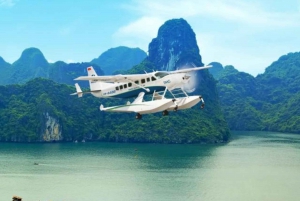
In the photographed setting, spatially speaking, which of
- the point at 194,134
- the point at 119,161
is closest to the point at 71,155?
the point at 119,161

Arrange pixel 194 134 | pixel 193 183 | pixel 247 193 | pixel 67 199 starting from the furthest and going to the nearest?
pixel 194 134
pixel 193 183
pixel 247 193
pixel 67 199

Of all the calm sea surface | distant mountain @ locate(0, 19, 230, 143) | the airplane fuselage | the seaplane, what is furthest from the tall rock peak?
the airplane fuselage

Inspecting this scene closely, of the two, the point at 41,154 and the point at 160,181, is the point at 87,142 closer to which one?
the point at 41,154

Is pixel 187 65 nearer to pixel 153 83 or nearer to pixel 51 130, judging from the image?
pixel 51 130

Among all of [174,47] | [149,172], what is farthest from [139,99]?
[174,47]

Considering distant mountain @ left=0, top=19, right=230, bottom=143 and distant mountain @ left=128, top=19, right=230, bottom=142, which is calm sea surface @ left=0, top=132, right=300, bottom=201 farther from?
distant mountain @ left=128, top=19, right=230, bottom=142

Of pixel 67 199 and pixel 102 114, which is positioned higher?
pixel 102 114

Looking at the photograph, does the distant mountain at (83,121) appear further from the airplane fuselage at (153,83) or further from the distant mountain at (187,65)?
the airplane fuselage at (153,83)

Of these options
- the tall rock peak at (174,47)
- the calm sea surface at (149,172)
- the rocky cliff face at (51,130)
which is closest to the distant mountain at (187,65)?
the tall rock peak at (174,47)
